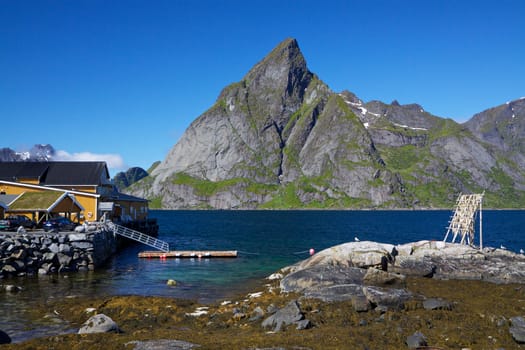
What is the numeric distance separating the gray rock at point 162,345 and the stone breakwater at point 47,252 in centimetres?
3029

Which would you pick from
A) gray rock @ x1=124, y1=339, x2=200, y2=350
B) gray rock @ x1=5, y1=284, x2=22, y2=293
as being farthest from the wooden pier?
gray rock @ x1=124, y1=339, x2=200, y2=350

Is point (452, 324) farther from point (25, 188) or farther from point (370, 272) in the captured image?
point (25, 188)

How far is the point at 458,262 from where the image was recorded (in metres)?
39.7

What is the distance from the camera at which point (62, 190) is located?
58688 mm

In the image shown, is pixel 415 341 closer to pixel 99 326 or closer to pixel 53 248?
pixel 99 326

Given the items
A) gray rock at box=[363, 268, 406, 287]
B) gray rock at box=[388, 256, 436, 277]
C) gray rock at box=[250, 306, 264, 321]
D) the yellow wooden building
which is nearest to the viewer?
gray rock at box=[250, 306, 264, 321]

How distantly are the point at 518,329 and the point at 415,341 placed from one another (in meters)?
Result: 5.23

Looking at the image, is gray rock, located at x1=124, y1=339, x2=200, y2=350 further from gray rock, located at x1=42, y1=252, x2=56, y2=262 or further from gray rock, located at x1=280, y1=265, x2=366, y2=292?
gray rock, located at x1=42, y1=252, x2=56, y2=262

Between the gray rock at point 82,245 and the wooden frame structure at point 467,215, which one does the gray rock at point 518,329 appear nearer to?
the wooden frame structure at point 467,215

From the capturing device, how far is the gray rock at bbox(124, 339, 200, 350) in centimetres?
1562

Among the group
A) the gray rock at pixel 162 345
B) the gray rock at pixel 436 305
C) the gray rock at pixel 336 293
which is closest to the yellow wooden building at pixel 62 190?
the gray rock at pixel 336 293

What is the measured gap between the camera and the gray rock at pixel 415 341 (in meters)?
16.5

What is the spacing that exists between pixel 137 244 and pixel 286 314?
62364 mm

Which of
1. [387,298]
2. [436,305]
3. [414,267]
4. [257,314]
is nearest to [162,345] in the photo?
[257,314]
